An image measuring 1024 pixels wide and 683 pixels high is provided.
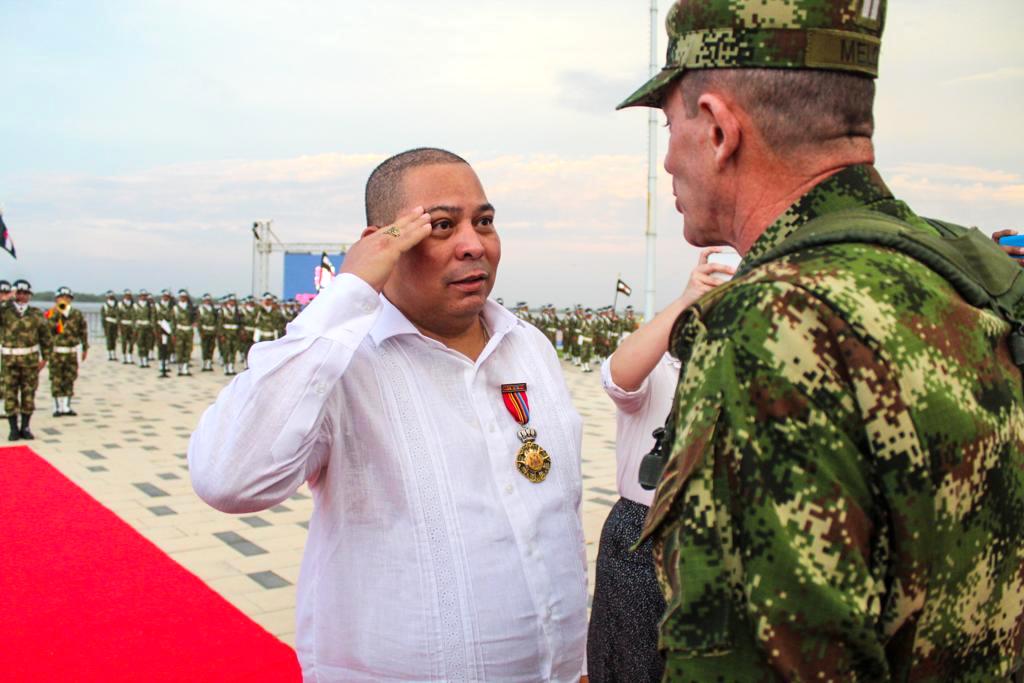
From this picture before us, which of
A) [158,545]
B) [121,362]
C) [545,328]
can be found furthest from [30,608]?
[545,328]

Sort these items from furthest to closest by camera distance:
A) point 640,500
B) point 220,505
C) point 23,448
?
point 23,448 < point 640,500 < point 220,505

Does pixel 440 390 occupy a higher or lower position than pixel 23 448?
higher

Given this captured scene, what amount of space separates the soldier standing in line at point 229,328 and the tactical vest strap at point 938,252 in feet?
65.6

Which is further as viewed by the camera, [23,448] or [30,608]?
[23,448]

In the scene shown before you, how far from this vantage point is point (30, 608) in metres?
4.07

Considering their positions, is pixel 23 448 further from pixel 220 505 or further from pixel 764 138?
pixel 764 138

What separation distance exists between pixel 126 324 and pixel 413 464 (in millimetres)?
22970

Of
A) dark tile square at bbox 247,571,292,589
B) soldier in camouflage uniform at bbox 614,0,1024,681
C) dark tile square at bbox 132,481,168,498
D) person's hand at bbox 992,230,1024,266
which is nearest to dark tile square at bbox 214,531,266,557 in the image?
dark tile square at bbox 247,571,292,589

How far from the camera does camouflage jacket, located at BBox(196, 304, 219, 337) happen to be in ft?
66.7

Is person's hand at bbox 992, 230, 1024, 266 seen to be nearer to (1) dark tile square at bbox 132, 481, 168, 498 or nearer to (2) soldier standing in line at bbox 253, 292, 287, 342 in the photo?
(1) dark tile square at bbox 132, 481, 168, 498

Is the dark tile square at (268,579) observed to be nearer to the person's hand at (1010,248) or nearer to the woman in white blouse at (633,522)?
the woman in white blouse at (633,522)

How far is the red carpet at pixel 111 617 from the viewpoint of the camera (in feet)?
11.4

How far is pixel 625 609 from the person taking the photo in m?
2.17

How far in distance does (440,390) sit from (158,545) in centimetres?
446
